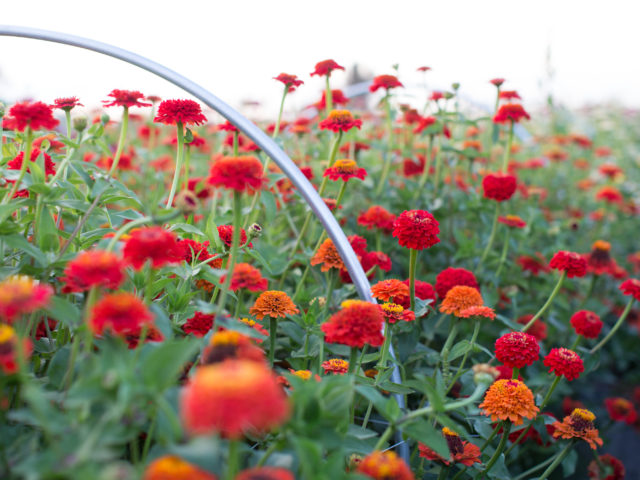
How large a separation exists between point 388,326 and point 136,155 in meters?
1.61

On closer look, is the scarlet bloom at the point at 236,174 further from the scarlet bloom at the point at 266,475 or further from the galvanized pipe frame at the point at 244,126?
the scarlet bloom at the point at 266,475

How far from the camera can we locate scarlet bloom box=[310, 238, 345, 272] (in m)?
1.10

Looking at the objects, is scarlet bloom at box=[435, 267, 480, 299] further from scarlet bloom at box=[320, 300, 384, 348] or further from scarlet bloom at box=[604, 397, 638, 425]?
scarlet bloom at box=[604, 397, 638, 425]

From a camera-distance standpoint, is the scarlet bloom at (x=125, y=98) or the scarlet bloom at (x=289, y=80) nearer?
the scarlet bloom at (x=125, y=98)

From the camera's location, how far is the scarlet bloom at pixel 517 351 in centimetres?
98

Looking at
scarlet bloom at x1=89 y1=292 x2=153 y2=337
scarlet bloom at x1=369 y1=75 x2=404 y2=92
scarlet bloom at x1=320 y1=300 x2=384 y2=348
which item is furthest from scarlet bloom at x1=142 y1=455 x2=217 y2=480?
scarlet bloom at x1=369 y1=75 x2=404 y2=92

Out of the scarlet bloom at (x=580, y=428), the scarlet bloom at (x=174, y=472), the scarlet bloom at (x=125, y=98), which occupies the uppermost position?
the scarlet bloom at (x=125, y=98)

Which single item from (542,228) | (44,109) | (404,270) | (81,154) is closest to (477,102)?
(542,228)

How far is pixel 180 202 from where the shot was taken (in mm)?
649

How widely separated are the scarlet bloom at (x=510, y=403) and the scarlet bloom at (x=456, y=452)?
0.08 meters

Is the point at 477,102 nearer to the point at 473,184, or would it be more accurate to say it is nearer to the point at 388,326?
the point at 473,184

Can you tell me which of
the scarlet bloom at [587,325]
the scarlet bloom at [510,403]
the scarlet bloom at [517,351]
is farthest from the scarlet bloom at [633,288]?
the scarlet bloom at [510,403]

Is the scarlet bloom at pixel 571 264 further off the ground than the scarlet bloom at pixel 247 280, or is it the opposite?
the scarlet bloom at pixel 247 280

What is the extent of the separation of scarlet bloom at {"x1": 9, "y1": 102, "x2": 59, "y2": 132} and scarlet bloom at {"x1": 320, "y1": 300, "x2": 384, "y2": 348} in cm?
54
